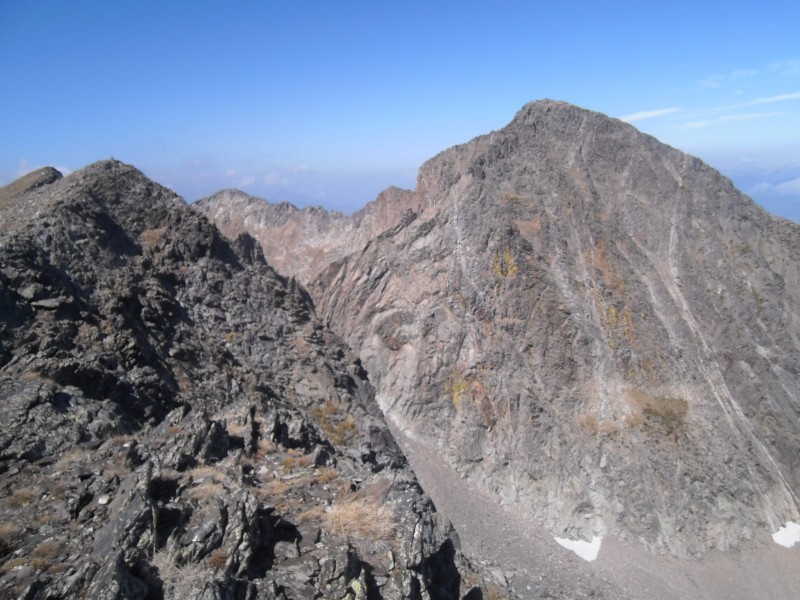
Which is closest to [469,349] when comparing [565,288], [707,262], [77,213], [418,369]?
[418,369]

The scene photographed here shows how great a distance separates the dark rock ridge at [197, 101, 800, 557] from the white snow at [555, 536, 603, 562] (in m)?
0.87

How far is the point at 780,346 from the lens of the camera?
2191 inches

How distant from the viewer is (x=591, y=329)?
5462cm

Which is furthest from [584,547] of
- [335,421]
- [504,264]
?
[504,264]

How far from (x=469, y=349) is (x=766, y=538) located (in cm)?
3215

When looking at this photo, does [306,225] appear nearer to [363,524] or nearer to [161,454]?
[161,454]

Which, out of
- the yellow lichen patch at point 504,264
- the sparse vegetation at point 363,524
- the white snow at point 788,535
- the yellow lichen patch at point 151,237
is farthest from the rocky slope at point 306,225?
the sparse vegetation at point 363,524

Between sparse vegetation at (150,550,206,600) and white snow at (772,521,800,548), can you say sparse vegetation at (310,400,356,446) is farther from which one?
white snow at (772,521,800,548)

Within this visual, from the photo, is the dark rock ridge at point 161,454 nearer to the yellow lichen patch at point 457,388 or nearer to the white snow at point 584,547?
the yellow lichen patch at point 457,388

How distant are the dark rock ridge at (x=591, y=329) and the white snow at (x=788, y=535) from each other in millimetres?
730

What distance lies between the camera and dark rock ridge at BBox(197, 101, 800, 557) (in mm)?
47844

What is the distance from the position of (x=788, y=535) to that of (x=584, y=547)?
19.3m

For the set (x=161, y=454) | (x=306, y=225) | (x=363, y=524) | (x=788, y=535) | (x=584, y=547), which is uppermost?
(x=161, y=454)

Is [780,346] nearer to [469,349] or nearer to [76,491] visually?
[469,349]
